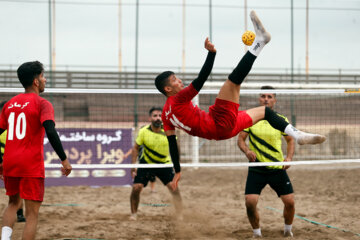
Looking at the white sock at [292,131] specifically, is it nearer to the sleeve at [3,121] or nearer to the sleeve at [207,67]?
the sleeve at [207,67]

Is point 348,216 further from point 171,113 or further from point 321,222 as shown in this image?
point 171,113

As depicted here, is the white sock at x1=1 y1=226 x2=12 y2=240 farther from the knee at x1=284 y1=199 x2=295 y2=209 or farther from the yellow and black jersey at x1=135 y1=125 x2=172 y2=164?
the knee at x1=284 y1=199 x2=295 y2=209

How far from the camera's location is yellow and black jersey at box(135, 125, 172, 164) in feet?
25.8

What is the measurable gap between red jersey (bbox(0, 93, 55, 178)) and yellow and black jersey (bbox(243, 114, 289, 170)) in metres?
3.10

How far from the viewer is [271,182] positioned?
20.9 ft

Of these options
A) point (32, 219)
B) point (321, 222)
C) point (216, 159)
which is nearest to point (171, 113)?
point (32, 219)

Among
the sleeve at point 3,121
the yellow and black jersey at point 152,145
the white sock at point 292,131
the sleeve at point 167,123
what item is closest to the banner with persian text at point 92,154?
the yellow and black jersey at point 152,145

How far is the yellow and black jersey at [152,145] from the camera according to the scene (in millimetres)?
7879

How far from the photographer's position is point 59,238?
630 cm

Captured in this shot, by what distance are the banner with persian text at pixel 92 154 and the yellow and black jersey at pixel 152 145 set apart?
3770 mm

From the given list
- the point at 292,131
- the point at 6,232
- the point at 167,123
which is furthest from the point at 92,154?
the point at 292,131

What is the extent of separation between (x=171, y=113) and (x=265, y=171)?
6.64 feet

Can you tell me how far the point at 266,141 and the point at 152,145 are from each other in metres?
2.19

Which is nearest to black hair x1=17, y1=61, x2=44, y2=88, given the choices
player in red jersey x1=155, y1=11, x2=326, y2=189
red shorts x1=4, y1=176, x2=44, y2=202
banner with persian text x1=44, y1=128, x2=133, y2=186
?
red shorts x1=4, y1=176, x2=44, y2=202
